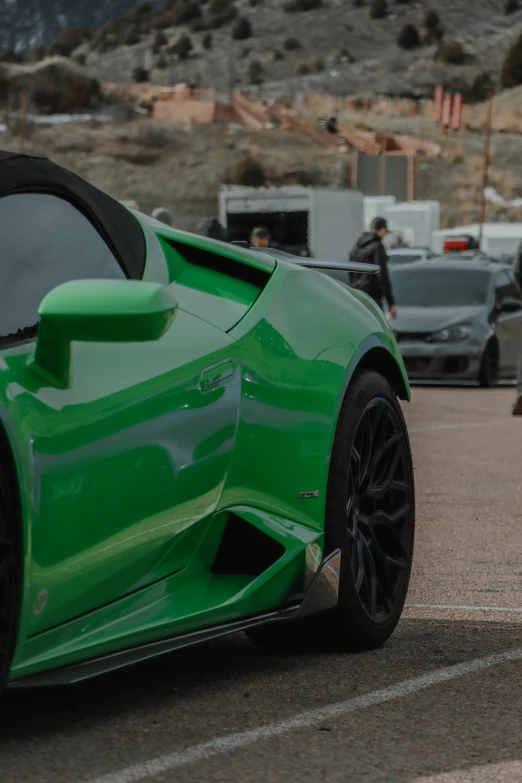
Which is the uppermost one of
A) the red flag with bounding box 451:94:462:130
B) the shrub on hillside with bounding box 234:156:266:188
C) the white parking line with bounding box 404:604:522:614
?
the white parking line with bounding box 404:604:522:614

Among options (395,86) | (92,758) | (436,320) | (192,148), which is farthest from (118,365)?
(395,86)

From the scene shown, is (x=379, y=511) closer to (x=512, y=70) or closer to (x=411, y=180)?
(x=411, y=180)

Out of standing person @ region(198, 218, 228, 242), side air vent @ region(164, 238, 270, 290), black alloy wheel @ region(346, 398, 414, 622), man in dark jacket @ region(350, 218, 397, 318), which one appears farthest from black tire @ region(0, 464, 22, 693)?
man in dark jacket @ region(350, 218, 397, 318)

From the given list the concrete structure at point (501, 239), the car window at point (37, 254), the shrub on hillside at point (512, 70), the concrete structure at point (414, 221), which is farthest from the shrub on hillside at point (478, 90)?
the car window at point (37, 254)

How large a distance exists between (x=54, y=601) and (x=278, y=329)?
4.22 feet

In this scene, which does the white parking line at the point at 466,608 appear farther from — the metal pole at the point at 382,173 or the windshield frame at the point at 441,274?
the metal pole at the point at 382,173

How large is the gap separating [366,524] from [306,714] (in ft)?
3.09

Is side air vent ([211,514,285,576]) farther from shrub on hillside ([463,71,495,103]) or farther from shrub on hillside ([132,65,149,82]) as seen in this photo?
shrub on hillside ([132,65,149,82])

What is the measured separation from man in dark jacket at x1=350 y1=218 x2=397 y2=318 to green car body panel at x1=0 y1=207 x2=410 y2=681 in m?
12.8

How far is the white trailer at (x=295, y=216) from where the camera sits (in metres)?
33.0

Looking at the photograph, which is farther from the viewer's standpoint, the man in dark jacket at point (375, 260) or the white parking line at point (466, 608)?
the man in dark jacket at point (375, 260)

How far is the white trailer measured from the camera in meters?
33.0

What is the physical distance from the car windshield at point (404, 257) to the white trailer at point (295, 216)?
9.72 m

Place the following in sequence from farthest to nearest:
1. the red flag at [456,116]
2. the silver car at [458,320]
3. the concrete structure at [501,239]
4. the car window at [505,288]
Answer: the red flag at [456,116] < the concrete structure at [501,239] < the car window at [505,288] < the silver car at [458,320]
